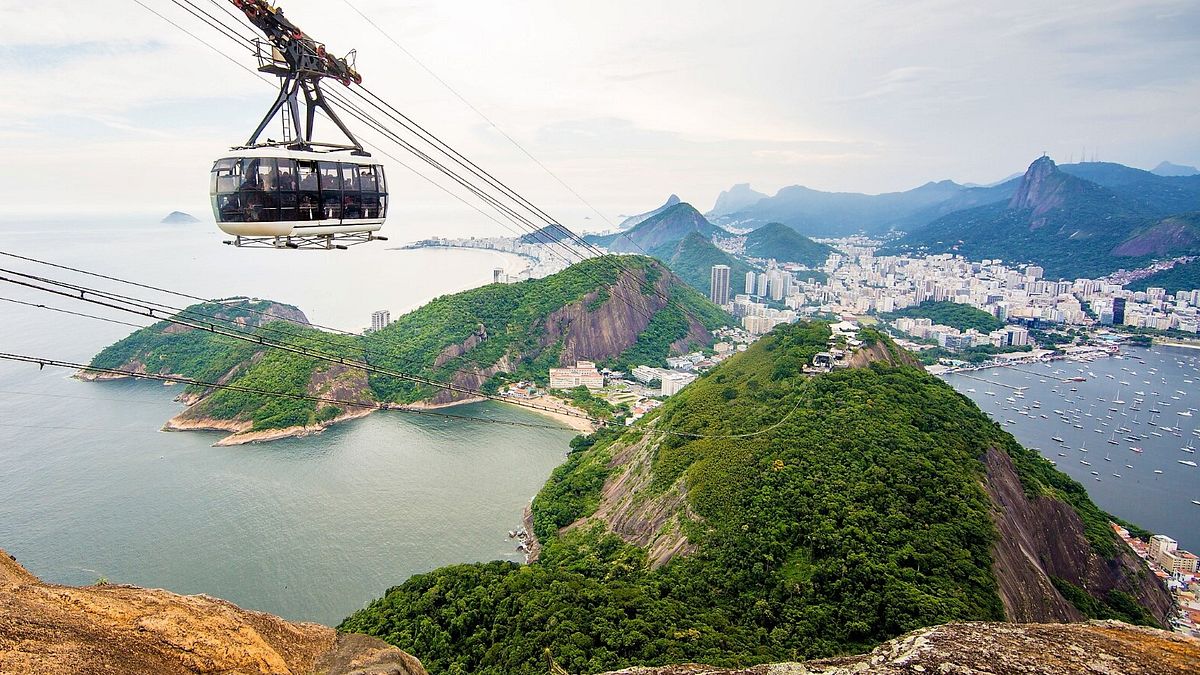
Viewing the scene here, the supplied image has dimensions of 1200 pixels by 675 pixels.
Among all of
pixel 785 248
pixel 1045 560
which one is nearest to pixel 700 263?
pixel 785 248

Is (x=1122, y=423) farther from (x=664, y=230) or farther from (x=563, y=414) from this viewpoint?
(x=664, y=230)

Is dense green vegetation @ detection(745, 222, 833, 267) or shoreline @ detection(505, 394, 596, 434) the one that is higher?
dense green vegetation @ detection(745, 222, 833, 267)

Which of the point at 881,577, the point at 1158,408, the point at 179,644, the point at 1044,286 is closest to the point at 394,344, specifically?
the point at 881,577

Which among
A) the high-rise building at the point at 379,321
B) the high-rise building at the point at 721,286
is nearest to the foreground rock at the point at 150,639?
the high-rise building at the point at 379,321

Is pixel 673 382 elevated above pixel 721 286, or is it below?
below

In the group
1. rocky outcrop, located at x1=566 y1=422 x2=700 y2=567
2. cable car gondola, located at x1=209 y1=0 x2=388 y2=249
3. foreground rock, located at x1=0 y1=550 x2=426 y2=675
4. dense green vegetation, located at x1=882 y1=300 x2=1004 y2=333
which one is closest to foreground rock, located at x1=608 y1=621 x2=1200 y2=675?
foreground rock, located at x1=0 y1=550 x2=426 y2=675

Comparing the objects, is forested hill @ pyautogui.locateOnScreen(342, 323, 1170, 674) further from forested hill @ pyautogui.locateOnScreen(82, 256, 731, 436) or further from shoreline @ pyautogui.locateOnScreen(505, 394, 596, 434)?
forested hill @ pyautogui.locateOnScreen(82, 256, 731, 436)
